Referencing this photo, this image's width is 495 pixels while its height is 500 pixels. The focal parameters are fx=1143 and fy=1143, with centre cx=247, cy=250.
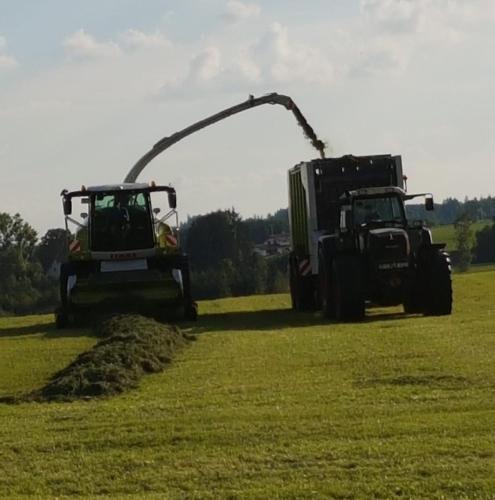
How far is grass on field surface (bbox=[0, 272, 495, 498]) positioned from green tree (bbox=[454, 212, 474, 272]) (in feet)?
175

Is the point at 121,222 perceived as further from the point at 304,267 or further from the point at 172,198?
the point at 304,267

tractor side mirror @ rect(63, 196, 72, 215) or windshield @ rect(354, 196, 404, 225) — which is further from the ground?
tractor side mirror @ rect(63, 196, 72, 215)

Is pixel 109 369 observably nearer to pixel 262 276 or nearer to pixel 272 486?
pixel 272 486

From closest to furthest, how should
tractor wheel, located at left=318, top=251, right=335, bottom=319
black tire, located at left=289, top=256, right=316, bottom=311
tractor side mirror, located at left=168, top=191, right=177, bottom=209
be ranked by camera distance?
1. tractor wheel, located at left=318, top=251, right=335, bottom=319
2. tractor side mirror, located at left=168, top=191, right=177, bottom=209
3. black tire, located at left=289, top=256, right=316, bottom=311

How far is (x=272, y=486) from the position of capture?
7.83 meters

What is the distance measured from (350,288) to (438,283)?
176 cm

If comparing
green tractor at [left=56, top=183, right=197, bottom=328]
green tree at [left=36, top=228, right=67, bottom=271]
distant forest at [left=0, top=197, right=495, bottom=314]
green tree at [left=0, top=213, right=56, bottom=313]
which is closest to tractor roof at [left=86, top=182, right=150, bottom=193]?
green tractor at [left=56, top=183, right=197, bottom=328]

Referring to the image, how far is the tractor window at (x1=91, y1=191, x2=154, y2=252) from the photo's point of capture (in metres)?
24.7

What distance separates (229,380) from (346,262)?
9196 mm

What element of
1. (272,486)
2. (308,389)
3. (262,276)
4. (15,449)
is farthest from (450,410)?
(262,276)

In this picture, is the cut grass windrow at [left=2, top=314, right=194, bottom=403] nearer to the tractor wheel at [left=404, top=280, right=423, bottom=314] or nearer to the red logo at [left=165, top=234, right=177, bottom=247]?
the tractor wheel at [left=404, top=280, right=423, bottom=314]

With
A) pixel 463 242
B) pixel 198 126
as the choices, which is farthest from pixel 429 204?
pixel 463 242

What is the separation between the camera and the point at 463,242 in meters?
76.1

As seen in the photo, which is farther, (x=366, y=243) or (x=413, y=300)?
(x=413, y=300)
